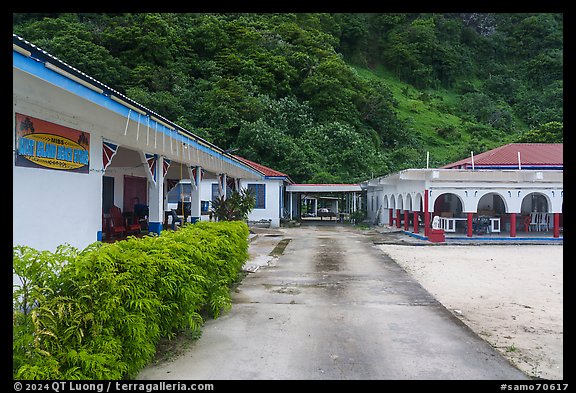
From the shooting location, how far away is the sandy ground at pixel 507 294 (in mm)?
5094

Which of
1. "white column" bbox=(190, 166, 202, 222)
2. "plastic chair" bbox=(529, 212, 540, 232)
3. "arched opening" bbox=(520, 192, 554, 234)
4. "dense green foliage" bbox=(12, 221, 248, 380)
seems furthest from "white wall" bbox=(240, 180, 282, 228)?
"dense green foliage" bbox=(12, 221, 248, 380)

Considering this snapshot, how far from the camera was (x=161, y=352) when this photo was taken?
15.4ft

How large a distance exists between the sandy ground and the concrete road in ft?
0.92

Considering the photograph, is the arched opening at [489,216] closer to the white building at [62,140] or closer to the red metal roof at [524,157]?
the red metal roof at [524,157]

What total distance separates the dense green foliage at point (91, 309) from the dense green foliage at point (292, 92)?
1179 inches

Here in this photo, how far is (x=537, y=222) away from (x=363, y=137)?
74.4 ft

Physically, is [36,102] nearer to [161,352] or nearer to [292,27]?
[161,352]

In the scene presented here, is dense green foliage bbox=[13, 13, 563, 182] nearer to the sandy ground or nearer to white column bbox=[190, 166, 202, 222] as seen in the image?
white column bbox=[190, 166, 202, 222]

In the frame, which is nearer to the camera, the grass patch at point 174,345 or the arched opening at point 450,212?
the grass patch at point 174,345

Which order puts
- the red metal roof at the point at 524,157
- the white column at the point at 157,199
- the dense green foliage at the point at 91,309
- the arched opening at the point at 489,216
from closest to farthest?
the dense green foliage at the point at 91,309 < the white column at the point at 157,199 < the arched opening at the point at 489,216 < the red metal roof at the point at 524,157

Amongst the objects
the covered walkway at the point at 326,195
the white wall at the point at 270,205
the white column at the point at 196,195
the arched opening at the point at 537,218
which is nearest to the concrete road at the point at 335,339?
the white column at the point at 196,195

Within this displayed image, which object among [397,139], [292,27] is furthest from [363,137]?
[292,27]
